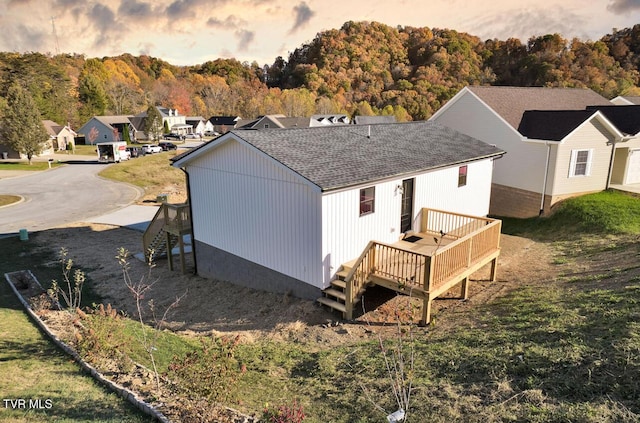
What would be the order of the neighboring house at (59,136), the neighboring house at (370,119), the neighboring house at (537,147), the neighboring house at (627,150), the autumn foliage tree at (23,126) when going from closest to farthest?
1. the neighboring house at (537,147)
2. the neighboring house at (627,150)
3. the autumn foliage tree at (23,126)
4. the neighboring house at (370,119)
5. the neighboring house at (59,136)

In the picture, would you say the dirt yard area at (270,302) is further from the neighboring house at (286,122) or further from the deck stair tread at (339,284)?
the neighboring house at (286,122)

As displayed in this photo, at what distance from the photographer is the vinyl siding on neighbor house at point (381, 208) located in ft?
33.1

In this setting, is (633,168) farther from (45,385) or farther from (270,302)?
(45,385)

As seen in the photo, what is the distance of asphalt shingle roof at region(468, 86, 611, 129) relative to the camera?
22.4 m

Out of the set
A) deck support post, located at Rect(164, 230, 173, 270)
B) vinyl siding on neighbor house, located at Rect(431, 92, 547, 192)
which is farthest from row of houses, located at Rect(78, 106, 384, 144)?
deck support post, located at Rect(164, 230, 173, 270)

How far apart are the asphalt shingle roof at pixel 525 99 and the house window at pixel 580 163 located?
338 centimetres

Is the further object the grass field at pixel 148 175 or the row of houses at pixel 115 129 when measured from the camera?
the row of houses at pixel 115 129

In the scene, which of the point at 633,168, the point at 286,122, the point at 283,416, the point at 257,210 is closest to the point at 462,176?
the point at 257,210

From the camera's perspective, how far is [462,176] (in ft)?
48.8

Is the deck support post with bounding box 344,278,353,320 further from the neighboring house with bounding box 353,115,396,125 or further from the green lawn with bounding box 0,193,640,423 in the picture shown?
the neighboring house with bounding box 353,115,396,125

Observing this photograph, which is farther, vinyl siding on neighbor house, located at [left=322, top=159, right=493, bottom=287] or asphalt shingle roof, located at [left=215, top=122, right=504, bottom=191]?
asphalt shingle roof, located at [left=215, top=122, right=504, bottom=191]

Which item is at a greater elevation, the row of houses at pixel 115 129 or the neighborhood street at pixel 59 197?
the row of houses at pixel 115 129

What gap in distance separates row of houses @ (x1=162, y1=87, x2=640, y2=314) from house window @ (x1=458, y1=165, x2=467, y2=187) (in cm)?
7

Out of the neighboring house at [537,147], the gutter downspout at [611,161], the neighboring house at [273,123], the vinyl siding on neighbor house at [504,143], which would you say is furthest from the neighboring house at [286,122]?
the gutter downspout at [611,161]
